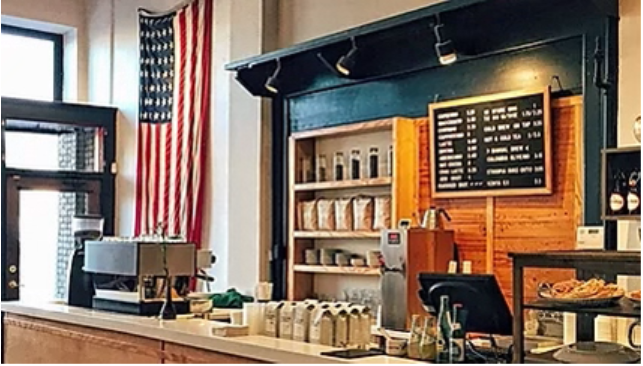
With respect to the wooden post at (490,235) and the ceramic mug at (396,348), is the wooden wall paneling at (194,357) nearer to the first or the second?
the ceramic mug at (396,348)

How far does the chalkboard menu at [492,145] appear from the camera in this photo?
14.0 feet

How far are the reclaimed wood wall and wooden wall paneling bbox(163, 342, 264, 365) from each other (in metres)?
1.86

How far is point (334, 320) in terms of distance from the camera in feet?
9.82

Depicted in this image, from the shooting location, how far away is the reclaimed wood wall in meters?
4.15

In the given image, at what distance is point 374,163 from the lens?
16.8 feet

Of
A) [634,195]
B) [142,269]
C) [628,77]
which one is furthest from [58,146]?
[634,195]

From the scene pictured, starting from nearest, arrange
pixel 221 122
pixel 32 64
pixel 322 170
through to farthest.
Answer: pixel 322 170 < pixel 221 122 < pixel 32 64

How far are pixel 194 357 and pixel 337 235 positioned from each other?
7.08 ft

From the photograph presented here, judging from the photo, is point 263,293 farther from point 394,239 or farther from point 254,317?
point 394,239

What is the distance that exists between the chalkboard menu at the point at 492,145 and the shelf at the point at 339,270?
68 cm

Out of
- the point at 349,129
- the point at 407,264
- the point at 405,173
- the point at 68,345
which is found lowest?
the point at 68,345

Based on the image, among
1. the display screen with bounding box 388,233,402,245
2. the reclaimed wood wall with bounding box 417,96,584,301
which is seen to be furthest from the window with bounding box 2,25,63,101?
the reclaimed wood wall with bounding box 417,96,584,301

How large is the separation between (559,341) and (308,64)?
103 inches

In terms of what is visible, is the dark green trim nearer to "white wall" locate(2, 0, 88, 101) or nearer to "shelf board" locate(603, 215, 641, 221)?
"shelf board" locate(603, 215, 641, 221)
